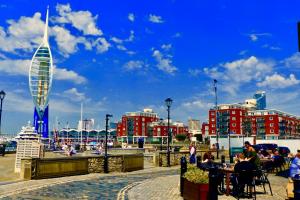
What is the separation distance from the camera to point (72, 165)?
20.6 meters

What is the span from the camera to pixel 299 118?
17512 cm

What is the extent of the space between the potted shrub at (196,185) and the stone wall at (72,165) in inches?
410

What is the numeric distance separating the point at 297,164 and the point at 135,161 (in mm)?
16119

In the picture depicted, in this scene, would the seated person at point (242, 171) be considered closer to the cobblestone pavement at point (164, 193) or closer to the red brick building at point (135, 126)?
the cobblestone pavement at point (164, 193)

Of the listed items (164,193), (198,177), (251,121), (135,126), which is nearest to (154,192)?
(164,193)

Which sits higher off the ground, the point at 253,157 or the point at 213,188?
the point at 253,157

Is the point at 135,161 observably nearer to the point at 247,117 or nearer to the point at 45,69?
the point at 45,69

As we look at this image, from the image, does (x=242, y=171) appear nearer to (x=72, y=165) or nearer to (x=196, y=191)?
(x=196, y=191)

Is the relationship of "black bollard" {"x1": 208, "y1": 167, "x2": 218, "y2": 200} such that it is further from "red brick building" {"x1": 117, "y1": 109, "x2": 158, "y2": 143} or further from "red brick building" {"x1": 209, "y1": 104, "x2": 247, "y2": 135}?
"red brick building" {"x1": 117, "y1": 109, "x2": 158, "y2": 143}

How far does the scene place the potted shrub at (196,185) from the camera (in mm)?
9289

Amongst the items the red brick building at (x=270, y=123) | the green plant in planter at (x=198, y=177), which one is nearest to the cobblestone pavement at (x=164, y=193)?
the green plant in planter at (x=198, y=177)

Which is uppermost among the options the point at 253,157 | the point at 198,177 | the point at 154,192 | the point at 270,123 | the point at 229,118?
the point at 229,118

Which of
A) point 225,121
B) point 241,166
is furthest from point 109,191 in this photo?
point 225,121

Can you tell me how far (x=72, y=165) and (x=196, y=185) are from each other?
41.9 feet
